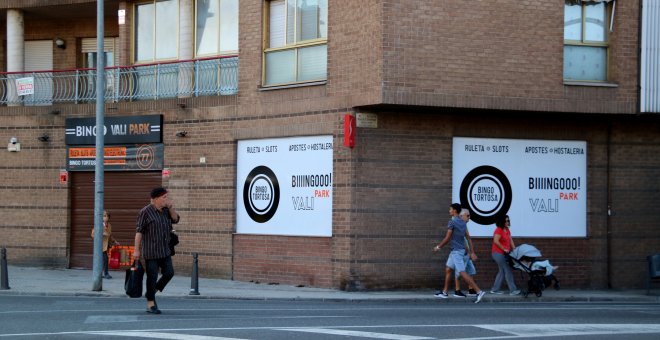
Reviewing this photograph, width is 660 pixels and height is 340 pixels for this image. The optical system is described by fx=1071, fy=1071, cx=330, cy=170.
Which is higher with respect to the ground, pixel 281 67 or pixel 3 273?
pixel 281 67

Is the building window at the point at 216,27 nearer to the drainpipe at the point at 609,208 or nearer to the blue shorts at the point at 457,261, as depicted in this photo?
the blue shorts at the point at 457,261

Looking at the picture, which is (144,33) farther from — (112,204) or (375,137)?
(375,137)

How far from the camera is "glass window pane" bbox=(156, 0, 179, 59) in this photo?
27234 millimetres

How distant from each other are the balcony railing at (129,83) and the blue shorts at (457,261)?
24.4 feet

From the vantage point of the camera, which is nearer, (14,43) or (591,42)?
(591,42)

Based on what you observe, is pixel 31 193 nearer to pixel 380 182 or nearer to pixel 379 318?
pixel 380 182

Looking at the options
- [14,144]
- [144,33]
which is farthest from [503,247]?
[14,144]

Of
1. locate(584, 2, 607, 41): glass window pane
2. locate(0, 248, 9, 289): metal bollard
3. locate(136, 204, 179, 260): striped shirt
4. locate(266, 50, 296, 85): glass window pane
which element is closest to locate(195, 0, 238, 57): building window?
locate(266, 50, 296, 85): glass window pane

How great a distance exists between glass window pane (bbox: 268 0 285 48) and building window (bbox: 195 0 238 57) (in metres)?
1.61

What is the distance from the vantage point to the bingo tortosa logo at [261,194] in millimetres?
24078

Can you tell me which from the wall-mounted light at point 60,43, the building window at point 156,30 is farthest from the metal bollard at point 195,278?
the wall-mounted light at point 60,43

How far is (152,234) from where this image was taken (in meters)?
15.5

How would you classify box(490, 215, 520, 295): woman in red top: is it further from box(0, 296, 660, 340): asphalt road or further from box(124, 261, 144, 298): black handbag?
box(124, 261, 144, 298): black handbag

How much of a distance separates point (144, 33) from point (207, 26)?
2211mm
